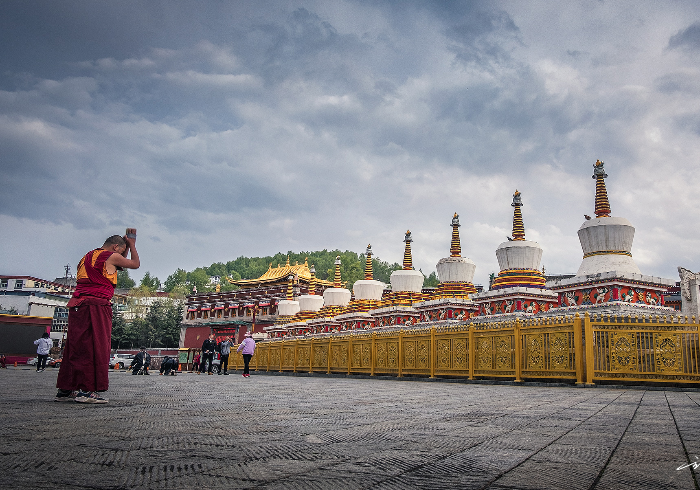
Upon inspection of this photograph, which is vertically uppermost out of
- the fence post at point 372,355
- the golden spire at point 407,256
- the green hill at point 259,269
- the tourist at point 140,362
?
the green hill at point 259,269

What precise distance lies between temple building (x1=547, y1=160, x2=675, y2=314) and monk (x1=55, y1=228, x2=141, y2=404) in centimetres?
1429

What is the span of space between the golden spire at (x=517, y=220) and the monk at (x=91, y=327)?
21076mm

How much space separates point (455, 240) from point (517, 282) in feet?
23.7

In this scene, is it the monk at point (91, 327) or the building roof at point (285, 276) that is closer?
the monk at point (91, 327)

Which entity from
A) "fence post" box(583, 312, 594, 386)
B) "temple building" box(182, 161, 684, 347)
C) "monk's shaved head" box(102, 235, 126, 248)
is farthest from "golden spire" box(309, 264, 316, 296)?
"monk's shaved head" box(102, 235, 126, 248)

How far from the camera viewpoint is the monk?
6586 millimetres

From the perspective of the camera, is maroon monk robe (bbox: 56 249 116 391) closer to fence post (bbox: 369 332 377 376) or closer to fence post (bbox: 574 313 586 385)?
fence post (bbox: 574 313 586 385)

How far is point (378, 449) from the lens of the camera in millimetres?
3422

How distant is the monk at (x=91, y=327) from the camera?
6586mm

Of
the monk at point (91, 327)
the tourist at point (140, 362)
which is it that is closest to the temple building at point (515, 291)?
the tourist at point (140, 362)

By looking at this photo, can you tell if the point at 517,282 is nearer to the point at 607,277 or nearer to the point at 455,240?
the point at 607,277

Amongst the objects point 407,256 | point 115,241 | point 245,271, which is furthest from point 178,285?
point 115,241

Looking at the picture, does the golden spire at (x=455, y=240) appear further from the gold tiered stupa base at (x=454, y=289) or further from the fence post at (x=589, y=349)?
the fence post at (x=589, y=349)

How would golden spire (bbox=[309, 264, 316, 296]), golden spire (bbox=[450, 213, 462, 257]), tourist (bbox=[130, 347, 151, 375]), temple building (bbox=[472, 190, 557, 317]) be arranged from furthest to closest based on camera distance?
golden spire (bbox=[309, 264, 316, 296]) < golden spire (bbox=[450, 213, 462, 257]) < tourist (bbox=[130, 347, 151, 375]) < temple building (bbox=[472, 190, 557, 317])
